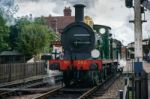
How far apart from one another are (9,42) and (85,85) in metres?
42.4

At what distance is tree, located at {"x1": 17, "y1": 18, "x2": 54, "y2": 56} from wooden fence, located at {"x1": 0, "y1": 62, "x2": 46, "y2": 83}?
69.9 ft

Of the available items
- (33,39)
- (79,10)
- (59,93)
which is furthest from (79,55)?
(33,39)

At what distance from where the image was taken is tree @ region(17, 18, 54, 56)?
5974 centimetres

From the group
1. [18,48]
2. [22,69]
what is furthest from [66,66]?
[18,48]

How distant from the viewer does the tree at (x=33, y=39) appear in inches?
2352

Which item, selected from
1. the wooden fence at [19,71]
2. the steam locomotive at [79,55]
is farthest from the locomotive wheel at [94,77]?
the wooden fence at [19,71]

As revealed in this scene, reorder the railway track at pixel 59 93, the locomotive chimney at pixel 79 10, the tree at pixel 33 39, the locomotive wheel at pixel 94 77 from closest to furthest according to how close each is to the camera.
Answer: the railway track at pixel 59 93
the locomotive wheel at pixel 94 77
the locomotive chimney at pixel 79 10
the tree at pixel 33 39

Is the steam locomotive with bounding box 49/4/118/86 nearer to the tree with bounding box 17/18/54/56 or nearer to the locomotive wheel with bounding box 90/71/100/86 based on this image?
the locomotive wheel with bounding box 90/71/100/86

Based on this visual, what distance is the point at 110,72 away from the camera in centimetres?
3016

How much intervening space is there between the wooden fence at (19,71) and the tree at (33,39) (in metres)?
21.3

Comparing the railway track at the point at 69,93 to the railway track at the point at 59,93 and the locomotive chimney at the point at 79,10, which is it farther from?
the locomotive chimney at the point at 79,10

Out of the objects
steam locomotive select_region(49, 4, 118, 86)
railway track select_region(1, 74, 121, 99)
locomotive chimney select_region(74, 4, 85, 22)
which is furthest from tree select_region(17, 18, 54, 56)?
railway track select_region(1, 74, 121, 99)

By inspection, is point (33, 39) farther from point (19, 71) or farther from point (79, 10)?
point (79, 10)

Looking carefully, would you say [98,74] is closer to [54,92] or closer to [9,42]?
[54,92]
